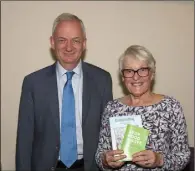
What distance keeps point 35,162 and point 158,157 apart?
1.06m

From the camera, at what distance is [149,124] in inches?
73.3

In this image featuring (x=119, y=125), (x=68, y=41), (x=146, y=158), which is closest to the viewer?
(x=146, y=158)

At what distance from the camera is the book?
181 centimetres

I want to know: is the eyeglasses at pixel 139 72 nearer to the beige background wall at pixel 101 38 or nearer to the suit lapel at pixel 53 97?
the suit lapel at pixel 53 97

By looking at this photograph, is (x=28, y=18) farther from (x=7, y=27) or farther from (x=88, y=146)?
(x=88, y=146)

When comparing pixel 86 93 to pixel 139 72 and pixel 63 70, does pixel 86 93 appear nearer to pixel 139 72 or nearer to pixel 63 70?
pixel 63 70

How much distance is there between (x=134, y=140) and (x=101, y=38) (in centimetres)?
147

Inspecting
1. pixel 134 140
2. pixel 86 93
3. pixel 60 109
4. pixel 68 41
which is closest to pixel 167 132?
pixel 134 140

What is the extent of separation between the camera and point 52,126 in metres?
2.17

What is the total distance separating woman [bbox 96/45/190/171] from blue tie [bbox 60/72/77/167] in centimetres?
27

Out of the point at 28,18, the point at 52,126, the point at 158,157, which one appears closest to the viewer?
the point at 158,157

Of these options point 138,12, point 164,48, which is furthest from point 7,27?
point 164,48

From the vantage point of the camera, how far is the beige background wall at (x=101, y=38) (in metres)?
2.86

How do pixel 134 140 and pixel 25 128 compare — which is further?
pixel 25 128
